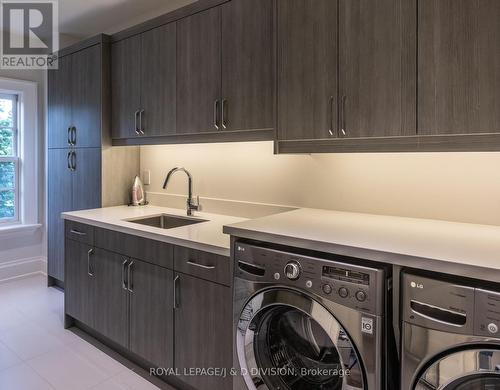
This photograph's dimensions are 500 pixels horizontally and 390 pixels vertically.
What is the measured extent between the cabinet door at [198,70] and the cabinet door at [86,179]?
3.22 ft

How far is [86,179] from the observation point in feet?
10.3

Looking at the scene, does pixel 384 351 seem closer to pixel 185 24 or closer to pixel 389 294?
pixel 389 294

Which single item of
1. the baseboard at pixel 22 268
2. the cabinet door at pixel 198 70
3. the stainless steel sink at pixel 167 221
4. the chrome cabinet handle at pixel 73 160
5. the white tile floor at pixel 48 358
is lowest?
the white tile floor at pixel 48 358

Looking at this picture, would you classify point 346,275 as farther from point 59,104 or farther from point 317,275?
point 59,104

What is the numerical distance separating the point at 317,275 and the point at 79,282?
2.00 metres

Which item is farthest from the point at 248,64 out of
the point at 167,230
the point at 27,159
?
the point at 27,159

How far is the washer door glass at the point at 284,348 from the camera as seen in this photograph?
1523 millimetres

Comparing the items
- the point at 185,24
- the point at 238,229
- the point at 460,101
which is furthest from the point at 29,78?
the point at 460,101

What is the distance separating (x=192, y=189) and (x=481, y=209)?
6.40 ft

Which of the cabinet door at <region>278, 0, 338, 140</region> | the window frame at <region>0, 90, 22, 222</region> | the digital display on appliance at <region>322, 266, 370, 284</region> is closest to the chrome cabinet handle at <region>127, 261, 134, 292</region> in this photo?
the cabinet door at <region>278, 0, 338, 140</region>

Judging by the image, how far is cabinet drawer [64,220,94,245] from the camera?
2.53 metres

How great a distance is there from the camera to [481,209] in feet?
5.57

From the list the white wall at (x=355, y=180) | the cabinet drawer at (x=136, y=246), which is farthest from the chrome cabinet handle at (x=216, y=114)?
the cabinet drawer at (x=136, y=246)

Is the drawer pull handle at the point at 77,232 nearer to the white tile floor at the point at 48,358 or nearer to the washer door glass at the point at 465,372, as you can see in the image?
the white tile floor at the point at 48,358
